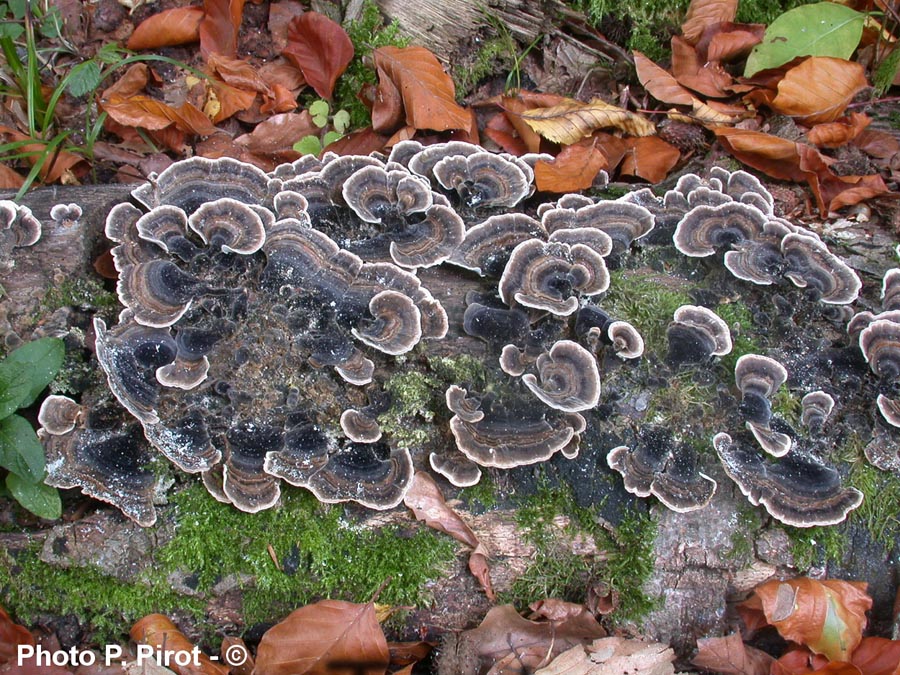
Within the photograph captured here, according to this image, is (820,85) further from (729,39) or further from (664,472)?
(664,472)

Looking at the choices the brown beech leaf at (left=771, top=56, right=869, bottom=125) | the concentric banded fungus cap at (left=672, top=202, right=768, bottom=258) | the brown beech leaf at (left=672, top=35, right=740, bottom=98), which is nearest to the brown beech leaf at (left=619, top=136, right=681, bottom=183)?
the brown beech leaf at (left=672, top=35, right=740, bottom=98)

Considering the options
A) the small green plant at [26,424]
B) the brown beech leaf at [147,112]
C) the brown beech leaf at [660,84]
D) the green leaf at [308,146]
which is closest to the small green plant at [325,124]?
the green leaf at [308,146]

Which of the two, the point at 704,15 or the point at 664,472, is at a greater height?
the point at 704,15

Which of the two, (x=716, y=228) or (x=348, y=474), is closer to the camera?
(x=348, y=474)

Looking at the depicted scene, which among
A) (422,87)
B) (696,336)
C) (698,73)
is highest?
(698,73)

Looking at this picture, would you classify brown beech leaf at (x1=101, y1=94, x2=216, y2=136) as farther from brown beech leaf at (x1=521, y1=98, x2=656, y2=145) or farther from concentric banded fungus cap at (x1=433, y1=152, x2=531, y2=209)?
brown beech leaf at (x1=521, y1=98, x2=656, y2=145)

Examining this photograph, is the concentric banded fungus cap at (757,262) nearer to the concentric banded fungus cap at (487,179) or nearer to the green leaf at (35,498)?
the concentric banded fungus cap at (487,179)

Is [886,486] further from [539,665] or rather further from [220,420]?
[220,420]

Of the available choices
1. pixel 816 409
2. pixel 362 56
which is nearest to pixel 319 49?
pixel 362 56
